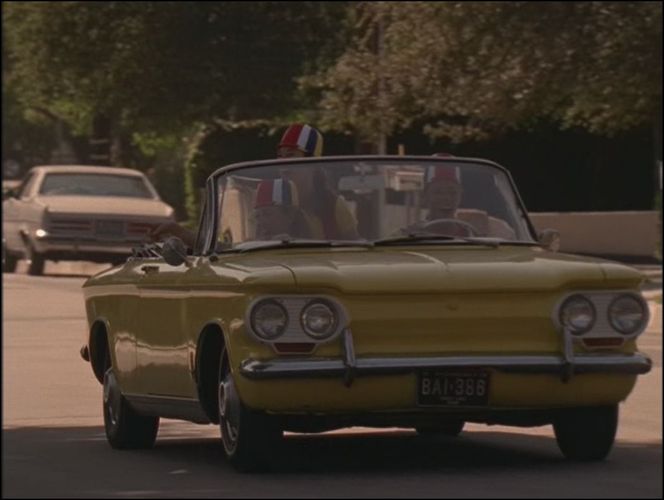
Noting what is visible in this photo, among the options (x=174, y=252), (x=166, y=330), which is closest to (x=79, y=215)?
(x=166, y=330)

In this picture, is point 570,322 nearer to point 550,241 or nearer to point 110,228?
point 550,241

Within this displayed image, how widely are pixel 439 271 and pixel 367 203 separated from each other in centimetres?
130

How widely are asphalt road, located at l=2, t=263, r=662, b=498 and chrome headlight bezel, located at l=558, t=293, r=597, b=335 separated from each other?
62 centimetres

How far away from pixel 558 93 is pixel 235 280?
1850cm

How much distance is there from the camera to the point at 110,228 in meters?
33.8

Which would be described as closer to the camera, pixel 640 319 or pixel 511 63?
pixel 640 319

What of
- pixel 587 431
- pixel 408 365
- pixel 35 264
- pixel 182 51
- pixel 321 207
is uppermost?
pixel 321 207

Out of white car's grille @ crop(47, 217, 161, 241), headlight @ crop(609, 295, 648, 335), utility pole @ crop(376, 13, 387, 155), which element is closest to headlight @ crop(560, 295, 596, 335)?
headlight @ crop(609, 295, 648, 335)

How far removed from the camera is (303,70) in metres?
50.8

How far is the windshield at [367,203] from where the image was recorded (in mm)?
11227

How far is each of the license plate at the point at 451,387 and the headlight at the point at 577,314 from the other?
44 cm

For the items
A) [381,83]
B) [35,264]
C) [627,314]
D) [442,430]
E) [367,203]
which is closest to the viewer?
[627,314]

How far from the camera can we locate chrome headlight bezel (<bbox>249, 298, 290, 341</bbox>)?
32.9 ft

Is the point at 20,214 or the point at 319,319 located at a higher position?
the point at 319,319
